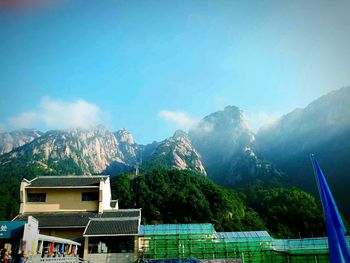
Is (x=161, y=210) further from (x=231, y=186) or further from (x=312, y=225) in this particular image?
(x=231, y=186)

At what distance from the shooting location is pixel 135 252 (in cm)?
2528

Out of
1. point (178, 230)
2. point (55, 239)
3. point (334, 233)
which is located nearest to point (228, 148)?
point (178, 230)

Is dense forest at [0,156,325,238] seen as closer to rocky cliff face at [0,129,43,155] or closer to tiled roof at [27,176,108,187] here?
tiled roof at [27,176,108,187]

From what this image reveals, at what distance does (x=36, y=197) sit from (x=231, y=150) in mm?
117255

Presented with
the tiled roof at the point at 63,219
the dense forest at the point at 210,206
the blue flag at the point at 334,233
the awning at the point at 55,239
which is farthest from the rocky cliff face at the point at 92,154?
the blue flag at the point at 334,233

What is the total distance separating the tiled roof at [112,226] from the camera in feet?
81.8

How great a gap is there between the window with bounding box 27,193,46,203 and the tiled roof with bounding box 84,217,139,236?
23.6 ft

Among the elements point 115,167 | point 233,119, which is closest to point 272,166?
point 233,119

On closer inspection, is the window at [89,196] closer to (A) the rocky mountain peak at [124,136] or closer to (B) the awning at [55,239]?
(B) the awning at [55,239]

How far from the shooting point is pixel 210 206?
63375mm

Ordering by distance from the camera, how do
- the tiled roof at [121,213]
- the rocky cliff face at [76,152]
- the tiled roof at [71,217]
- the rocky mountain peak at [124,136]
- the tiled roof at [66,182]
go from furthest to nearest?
the rocky mountain peak at [124,136], the rocky cliff face at [76,152], the tiled roof at [66,182], the tiled roof at [121,213], the tiled roof at [71,217]

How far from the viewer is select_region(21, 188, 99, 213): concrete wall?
3064 centimetres

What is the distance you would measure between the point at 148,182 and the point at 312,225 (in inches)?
1454

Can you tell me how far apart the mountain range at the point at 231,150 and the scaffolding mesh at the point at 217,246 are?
57660 mm
